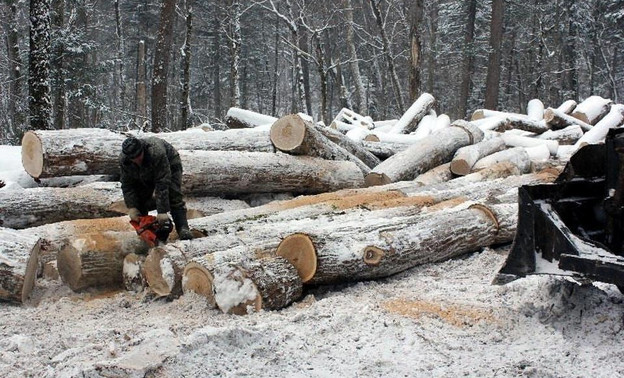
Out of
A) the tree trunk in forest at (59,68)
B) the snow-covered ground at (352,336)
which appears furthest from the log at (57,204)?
the tree trunk in forest at (59,68)

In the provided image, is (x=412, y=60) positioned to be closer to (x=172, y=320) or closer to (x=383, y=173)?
(x=383, y=173)

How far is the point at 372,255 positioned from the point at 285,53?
29949 millimetres

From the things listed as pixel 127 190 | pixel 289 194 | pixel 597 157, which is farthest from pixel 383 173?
pixel 597 157

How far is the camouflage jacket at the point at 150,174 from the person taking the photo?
227 inches

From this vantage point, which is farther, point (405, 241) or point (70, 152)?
point (70, 152)

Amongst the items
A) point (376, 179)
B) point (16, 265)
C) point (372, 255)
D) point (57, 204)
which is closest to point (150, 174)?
point (16, 265)

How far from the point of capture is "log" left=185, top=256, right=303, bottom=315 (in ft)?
14.7

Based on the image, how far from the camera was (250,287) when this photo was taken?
4.50m

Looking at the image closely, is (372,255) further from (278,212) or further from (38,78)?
(38,78)

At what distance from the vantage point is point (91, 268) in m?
5.57

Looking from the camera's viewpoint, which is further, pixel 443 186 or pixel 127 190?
pixel 443 186

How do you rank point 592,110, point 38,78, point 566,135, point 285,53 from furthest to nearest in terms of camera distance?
point 285,53, point 592,110, point 566,135, point 38,78

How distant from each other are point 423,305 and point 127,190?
346cm

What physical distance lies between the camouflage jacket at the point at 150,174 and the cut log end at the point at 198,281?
1.09m
